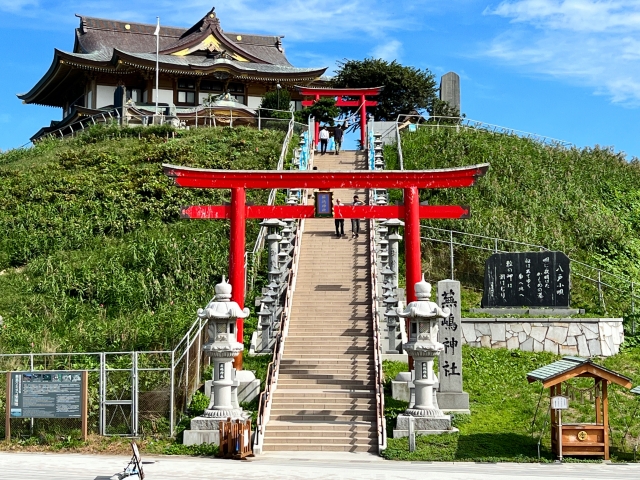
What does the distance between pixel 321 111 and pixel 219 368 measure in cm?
3145

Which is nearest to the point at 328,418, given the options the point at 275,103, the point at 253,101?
the point at 275,103

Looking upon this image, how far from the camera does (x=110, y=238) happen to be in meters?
31.4

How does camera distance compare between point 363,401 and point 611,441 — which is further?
point 363,401

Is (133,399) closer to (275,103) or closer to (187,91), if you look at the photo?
(275,103)

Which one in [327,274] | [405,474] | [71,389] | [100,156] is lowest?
[405,474]

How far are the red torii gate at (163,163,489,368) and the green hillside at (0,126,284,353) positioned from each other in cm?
352

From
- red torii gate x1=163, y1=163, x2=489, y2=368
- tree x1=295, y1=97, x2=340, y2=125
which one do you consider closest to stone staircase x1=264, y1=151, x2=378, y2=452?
red torii gate x1=163, y1=163, x2=489, y2=368

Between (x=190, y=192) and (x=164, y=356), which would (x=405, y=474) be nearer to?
(x=164, y=356)

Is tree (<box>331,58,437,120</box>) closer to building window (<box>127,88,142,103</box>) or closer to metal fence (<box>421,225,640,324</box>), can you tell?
building window (<box>127,88,142,103</box>)

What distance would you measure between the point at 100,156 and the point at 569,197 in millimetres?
21107

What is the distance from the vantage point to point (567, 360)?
1664 centimetres

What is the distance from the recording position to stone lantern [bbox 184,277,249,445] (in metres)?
16.9

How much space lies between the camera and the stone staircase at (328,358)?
56.0 feet

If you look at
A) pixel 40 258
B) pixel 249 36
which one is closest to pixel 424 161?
pixel 40 258
